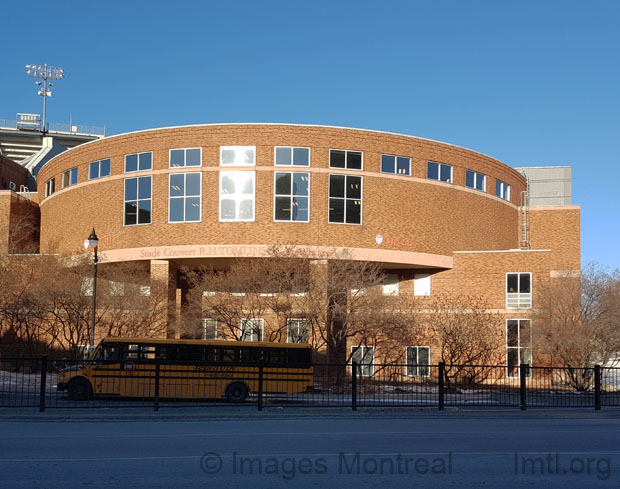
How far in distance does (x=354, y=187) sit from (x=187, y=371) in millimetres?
22566

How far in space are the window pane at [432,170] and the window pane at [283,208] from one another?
8.86 m

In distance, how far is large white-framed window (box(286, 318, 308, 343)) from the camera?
38062 mm

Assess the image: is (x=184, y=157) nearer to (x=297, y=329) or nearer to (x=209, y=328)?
(x=209, y=328)

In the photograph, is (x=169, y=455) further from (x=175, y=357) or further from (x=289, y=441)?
(x=175, y=357)

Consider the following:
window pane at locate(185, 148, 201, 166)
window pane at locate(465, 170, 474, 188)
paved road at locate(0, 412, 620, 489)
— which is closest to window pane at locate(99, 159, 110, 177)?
window pane at locate(185, 148, 201, 166)

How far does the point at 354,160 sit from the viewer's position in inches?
1698

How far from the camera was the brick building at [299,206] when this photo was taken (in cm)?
4194

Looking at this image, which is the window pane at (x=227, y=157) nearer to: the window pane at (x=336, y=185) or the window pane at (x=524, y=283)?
the window pane at (x=336, y=185)

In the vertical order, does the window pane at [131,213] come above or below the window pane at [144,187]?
below

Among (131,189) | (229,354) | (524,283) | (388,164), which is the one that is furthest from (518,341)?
→ (131,189)

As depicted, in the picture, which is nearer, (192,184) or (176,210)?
(192,184)

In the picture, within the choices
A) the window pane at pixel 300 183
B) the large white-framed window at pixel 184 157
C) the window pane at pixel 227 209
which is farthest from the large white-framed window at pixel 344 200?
the large white-framed window at pixel 184 157

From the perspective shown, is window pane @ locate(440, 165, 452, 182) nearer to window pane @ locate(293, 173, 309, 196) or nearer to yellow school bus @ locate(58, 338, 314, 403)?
window pane @ locate(293, 173, 309, 196)

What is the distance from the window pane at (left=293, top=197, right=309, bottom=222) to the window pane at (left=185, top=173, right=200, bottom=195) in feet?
17.9
